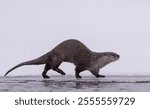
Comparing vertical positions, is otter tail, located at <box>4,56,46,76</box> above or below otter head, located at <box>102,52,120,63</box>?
below

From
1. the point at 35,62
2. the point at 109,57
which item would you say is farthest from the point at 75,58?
the point at 35,62

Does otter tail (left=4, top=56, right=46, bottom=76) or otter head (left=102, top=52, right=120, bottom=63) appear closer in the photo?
otter tail (left=4, top=56, right=46, bottom=76)

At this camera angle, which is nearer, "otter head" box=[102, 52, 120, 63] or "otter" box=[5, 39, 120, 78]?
"otter" box=[5, 39, 120, 78]

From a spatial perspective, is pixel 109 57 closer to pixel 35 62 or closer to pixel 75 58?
pixel 75 58

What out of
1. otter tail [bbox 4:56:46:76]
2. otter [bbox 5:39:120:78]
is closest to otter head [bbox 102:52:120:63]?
otter [bbox 5:39:120:78]

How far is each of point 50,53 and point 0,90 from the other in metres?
3.23

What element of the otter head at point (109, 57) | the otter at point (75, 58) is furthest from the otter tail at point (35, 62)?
the otter head at point (109, 57)

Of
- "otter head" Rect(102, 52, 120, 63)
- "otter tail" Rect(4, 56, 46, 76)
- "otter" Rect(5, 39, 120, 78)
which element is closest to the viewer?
"otter" Rect(5, 39, 120, 78)

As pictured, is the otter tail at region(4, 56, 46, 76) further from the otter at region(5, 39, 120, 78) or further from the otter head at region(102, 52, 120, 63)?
the otter head at region(102, 52, 120, 63)

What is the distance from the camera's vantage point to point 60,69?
1211 centimetres

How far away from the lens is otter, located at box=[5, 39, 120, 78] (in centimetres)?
1172

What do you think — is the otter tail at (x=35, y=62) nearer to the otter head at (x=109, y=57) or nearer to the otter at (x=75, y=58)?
the otter at (x=75, y=58)

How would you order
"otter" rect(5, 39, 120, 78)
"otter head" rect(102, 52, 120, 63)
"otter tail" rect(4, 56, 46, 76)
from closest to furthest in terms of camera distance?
"otter" rect(5, 39, 120, 78), "otter tail" rect(4, 56, 46, 76), "otter head" rect(102, 52, 120, 63)

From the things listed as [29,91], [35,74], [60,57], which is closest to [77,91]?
[29,91]
